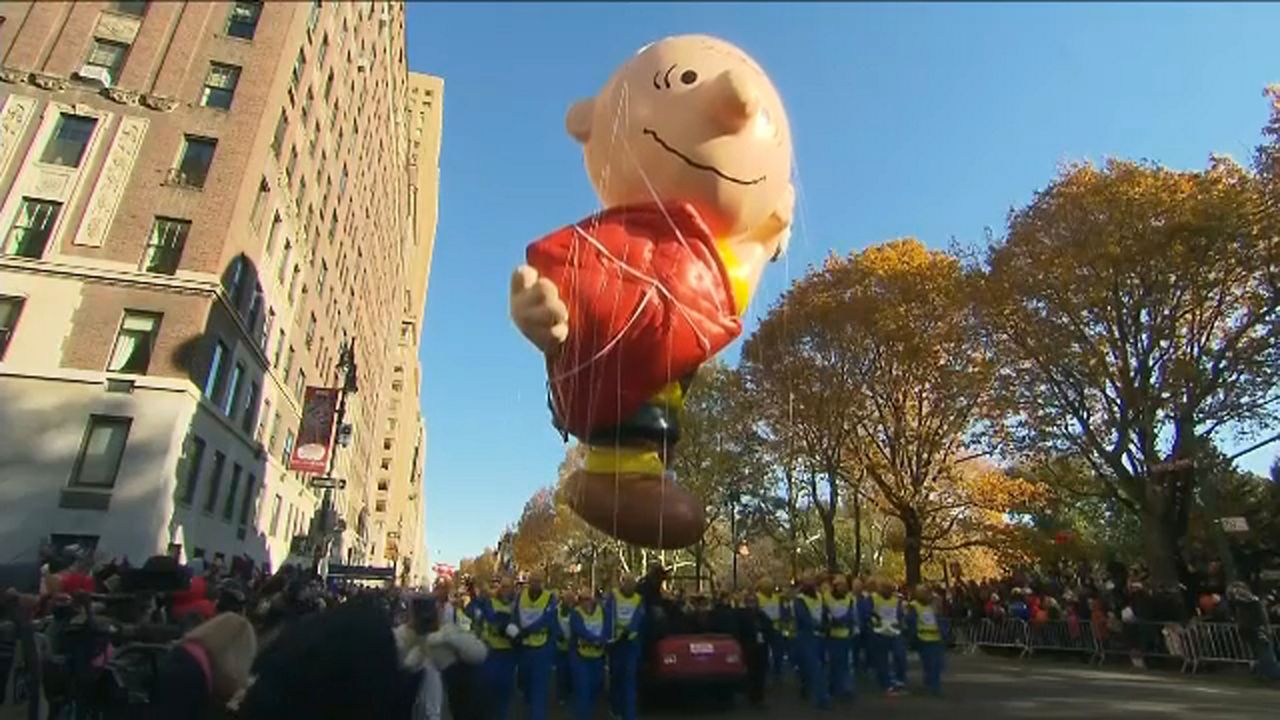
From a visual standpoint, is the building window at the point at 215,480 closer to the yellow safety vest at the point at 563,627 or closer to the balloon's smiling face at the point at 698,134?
the yellow safety vest at the point at 563,627

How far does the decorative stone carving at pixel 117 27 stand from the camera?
73.7 ft

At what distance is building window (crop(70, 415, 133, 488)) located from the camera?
17.8 meters

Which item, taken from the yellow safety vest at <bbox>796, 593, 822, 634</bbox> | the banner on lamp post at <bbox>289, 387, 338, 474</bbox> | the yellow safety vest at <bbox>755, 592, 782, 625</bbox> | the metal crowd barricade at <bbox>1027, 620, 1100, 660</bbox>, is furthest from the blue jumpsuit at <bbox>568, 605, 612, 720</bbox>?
the banner on lamp post at <bbox>289, 387, 338, 474</bbox>

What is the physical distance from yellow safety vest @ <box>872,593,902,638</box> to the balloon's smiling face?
6.30 meters

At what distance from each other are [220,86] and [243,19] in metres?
2.91

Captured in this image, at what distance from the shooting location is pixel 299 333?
29.7 meters

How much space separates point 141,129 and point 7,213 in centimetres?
396

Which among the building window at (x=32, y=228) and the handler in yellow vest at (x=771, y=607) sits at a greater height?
the building window at (x=32, y=228)

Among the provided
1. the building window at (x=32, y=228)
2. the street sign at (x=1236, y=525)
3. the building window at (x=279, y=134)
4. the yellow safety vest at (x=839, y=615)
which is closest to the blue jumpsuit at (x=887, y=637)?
the yellow safety vest at (x=839, y=615)

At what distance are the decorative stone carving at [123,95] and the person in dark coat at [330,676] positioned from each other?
80.6ft

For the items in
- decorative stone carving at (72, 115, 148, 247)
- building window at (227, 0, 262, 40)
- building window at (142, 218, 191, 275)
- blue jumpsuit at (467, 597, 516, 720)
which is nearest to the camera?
blue jumpsuit at (467, 597, 516, 720)

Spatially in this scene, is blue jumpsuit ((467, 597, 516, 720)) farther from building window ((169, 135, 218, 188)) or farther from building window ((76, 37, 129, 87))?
building window ((76, 37, 129, 87))

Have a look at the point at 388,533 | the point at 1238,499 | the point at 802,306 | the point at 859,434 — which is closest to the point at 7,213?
the point at 802,306

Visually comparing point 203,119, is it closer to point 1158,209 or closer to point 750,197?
point 750,197
